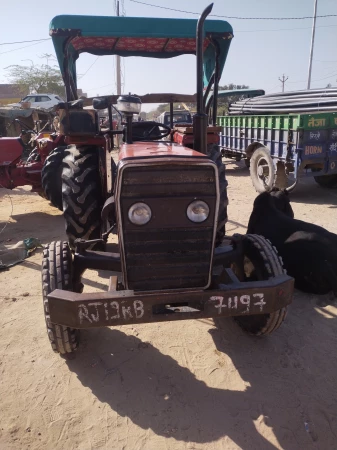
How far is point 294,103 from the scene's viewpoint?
9.57 meters

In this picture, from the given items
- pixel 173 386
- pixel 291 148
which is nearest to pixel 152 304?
pixel 173 386

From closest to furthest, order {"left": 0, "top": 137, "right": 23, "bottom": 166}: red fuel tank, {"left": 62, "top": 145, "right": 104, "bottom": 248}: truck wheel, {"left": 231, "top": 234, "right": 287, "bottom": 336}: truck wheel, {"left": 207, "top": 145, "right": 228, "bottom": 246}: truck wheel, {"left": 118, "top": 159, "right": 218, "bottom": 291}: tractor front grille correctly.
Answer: {"left": 118, "top": 159, "right": 218, "bottom": 291}: tractor front grille → {"left": 231, "top": 234, "right": 287, "bottom": 336}: truck wheel → {"left": 62, "top": 145, "right": 104, "bottom": 248}: truck wheel → {"left": 207, "top": 145, "right": 228, "bottom": 246}: truck wheel → {"left": 0, "top": 137, "right": 23, "bottom": 166}: red fuel tank

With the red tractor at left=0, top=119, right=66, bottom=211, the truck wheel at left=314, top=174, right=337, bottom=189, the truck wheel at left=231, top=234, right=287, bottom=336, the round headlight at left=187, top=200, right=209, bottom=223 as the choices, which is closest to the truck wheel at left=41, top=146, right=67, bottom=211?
the red tractor at left=0, top=119, right=66, bottom=211

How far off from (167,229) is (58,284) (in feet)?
3.28

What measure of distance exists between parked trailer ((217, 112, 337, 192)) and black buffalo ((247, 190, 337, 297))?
3.17 meters

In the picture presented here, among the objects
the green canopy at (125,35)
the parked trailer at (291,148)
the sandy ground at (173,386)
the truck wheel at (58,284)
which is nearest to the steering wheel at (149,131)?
the green canopy at (125,35)

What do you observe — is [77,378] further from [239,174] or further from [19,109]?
[19,109]

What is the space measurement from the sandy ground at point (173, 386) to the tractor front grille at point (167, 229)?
836 mm

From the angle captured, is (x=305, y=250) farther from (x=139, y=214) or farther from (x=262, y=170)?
(x=262, y=170)

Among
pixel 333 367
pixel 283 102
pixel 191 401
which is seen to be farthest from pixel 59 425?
pixel 283 102

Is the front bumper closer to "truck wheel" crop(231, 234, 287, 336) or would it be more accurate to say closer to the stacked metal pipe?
"truck wheel" crop(231, 234, 287, 336)

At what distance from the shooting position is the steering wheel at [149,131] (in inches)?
151

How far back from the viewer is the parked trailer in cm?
710

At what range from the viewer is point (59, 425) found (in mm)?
2379
